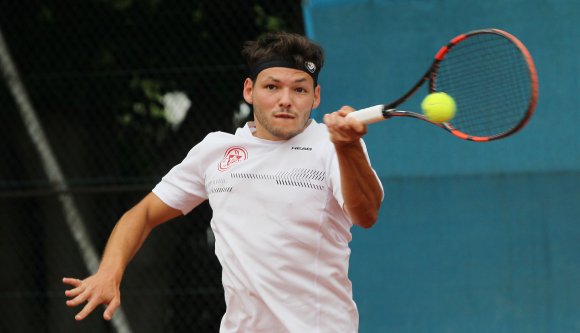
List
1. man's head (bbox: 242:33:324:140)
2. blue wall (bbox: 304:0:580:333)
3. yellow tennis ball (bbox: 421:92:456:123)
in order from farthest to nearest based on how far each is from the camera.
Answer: blue wall (bbox: 304:0:580:333) < man's head (bbox: 242:33:324:140) < yellow tennis ball (bbox: 421:92:456:123)

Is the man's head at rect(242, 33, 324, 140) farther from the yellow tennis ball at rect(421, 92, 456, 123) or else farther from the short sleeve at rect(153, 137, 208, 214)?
the yellow tennis ball at rect(421, 92, 456, 123)

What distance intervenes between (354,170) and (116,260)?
3.52ft

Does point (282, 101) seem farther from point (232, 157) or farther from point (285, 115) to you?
point (232, 157)

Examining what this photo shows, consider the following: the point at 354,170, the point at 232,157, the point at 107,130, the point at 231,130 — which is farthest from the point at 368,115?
the point at 107,130

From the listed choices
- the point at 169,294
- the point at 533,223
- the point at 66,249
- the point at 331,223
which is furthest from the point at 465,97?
the point at 66,249

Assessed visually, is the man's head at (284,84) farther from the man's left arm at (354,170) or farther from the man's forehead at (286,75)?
the man's left arm at (354,170)

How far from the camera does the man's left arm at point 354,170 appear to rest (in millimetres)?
3018

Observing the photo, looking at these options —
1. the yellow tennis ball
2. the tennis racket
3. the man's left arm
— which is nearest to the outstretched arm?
the man's left arm

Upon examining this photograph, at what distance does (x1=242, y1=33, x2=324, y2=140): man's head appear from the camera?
11.6 ft

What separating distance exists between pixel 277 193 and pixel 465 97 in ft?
2.93

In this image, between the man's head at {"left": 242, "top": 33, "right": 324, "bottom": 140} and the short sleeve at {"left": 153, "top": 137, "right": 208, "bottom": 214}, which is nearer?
the man's head at {"left": 242, "top": 33, "right": 324, "bottom": 140}

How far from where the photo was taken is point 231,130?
595cm

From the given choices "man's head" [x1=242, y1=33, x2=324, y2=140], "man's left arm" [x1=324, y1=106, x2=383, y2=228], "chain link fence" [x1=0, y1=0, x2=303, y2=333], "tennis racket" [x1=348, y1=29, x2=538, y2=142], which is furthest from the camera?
"chain link fence" [x1=0, y1=0, x2=303, y2=333]

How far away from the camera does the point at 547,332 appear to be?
190 inches
